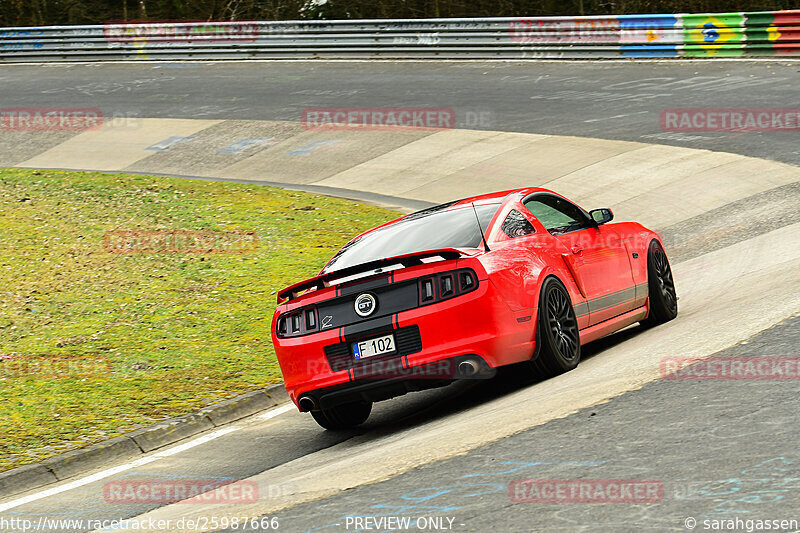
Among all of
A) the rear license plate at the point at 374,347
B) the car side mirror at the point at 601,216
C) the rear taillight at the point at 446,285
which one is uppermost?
the car side mirror at the point at 601,216

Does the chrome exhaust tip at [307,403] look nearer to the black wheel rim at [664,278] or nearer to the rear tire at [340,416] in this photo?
the rear tire at [340,416]

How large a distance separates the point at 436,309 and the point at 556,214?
6.87ft

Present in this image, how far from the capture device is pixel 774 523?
436 cm

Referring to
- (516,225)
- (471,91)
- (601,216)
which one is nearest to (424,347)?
(516,225)

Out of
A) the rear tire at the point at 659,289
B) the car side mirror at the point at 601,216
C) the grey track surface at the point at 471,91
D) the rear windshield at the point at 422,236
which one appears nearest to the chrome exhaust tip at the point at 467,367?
the rear windshield at the point at 422,236

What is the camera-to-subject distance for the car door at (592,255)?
8336 mm

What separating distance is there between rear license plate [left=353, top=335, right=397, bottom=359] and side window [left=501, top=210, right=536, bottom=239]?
1.35 metres

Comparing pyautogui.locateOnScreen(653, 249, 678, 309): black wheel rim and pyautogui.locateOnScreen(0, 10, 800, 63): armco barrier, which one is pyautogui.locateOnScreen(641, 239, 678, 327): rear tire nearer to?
pyautogui.locateOnScreen(653, 249, 678, 309): black wheel rim

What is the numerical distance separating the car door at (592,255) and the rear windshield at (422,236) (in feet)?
2.08

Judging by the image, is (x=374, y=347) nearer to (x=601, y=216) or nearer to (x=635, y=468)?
(x=635, y=468)

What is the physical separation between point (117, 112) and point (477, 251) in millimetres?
20526

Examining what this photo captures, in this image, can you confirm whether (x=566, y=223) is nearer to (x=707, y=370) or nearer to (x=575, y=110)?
(x=707, y=370)

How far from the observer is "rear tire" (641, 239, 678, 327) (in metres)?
9.37

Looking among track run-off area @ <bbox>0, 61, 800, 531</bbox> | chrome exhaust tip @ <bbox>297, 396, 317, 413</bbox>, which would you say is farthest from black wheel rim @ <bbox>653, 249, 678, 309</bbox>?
chrome exhaust tip @ <bbox>297, 396, 317, 413</bbox>
